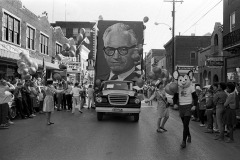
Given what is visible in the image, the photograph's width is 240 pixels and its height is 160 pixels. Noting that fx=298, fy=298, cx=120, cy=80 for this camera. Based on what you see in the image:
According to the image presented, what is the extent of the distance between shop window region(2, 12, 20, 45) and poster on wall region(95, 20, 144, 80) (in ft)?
33.2

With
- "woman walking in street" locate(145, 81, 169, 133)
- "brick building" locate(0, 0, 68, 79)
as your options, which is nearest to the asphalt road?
"woman walking in street" locate(145, 81, 169, 133)

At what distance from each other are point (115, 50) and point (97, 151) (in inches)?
308

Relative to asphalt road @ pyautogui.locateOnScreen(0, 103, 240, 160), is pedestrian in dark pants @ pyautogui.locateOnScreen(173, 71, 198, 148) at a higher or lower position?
higher

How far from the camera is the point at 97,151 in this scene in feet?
23.2

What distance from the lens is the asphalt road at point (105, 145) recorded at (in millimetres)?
6703

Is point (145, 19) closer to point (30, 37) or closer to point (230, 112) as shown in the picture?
point (230, 112)

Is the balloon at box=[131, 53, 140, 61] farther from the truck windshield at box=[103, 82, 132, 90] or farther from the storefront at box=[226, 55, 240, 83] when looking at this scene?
the storefront at box=[226, 55, 240, 83]

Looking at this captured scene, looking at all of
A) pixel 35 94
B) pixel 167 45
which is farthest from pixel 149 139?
pixel 167 45

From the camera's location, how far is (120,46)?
1432 centimetres

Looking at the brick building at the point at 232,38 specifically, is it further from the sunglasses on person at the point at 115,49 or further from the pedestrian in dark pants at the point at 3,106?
the pedestrian in dark pants at the point at 3,106

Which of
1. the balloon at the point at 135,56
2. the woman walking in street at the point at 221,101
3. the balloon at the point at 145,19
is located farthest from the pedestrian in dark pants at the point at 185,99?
the balloon at the point at 145,19

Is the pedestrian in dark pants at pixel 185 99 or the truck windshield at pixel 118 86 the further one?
the truck windshield at pixel 118 86

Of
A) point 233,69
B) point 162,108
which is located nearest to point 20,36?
point 233,69

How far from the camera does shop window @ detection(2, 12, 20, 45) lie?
842 inches
